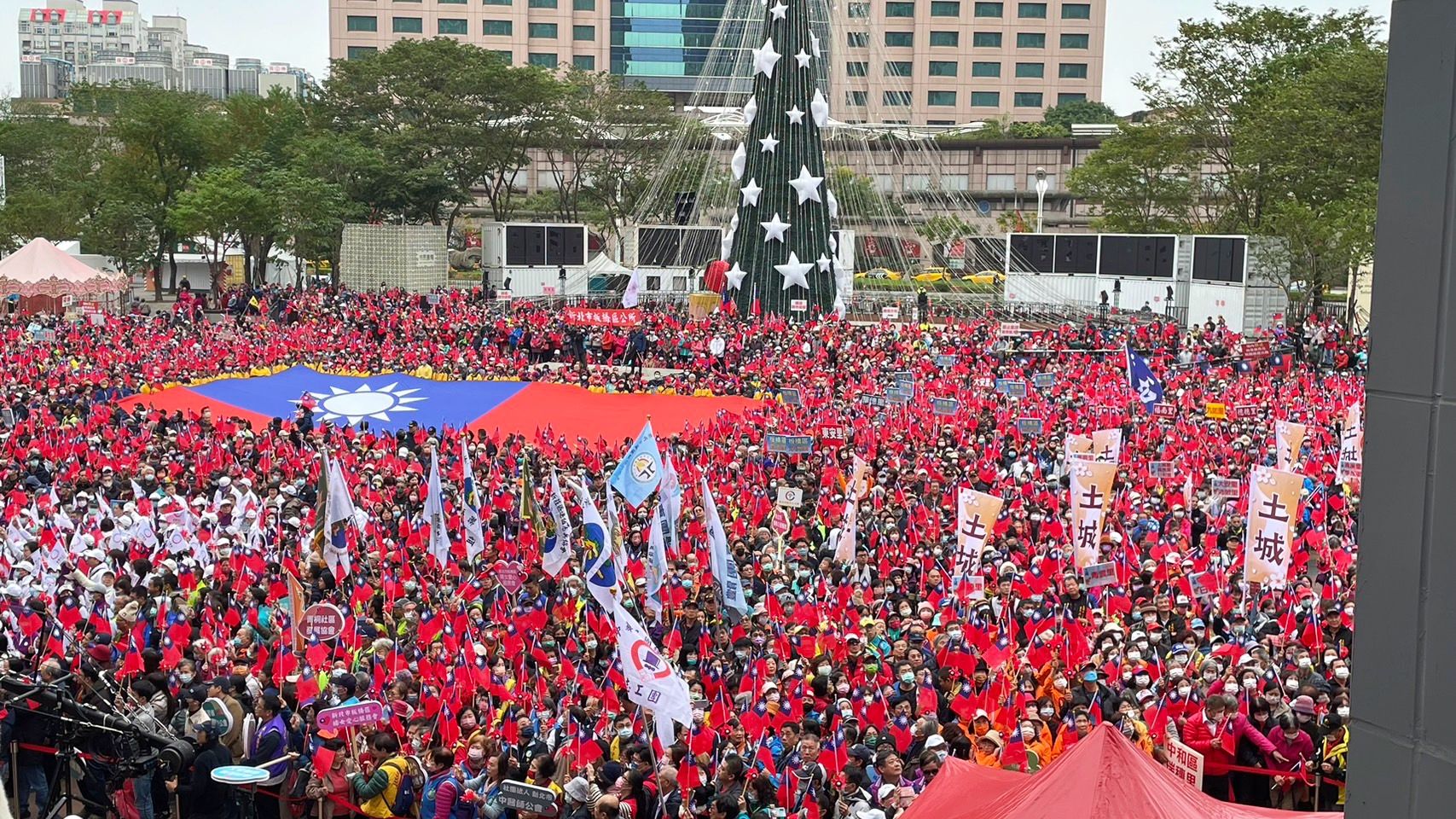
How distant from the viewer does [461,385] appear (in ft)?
115

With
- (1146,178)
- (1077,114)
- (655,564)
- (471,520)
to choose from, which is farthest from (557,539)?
(1077,114)

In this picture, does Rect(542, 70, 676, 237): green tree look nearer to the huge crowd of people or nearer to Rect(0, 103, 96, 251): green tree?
Rect(0, 103, 96, 251): green tree

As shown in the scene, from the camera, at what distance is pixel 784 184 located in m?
43.6

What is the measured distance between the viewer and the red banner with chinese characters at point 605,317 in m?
38.7

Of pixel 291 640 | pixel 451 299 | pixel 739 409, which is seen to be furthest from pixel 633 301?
pixel 291 640

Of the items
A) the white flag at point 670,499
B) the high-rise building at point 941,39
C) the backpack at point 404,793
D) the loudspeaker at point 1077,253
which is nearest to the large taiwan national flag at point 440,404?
the white flag at point 670,499

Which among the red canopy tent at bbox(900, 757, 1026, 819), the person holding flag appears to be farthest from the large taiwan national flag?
the red canopy tent at bbox(900, 757, 1026, 819)

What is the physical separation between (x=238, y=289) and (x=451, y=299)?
384 inches

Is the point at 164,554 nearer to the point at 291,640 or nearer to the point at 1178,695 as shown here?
the point at 291,640

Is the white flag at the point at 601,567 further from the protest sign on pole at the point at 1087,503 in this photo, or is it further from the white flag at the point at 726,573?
the protest sign on pole at the point at 1087,503

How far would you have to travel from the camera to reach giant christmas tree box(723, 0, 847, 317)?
141ft

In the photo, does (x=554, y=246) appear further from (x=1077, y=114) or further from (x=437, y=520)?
(x=1077, y=114)

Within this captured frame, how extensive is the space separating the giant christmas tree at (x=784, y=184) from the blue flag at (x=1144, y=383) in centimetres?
1695

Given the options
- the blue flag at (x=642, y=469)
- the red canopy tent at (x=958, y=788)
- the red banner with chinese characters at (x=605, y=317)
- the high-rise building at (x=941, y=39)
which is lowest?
the red canopy tent at (x=958, y=788)
